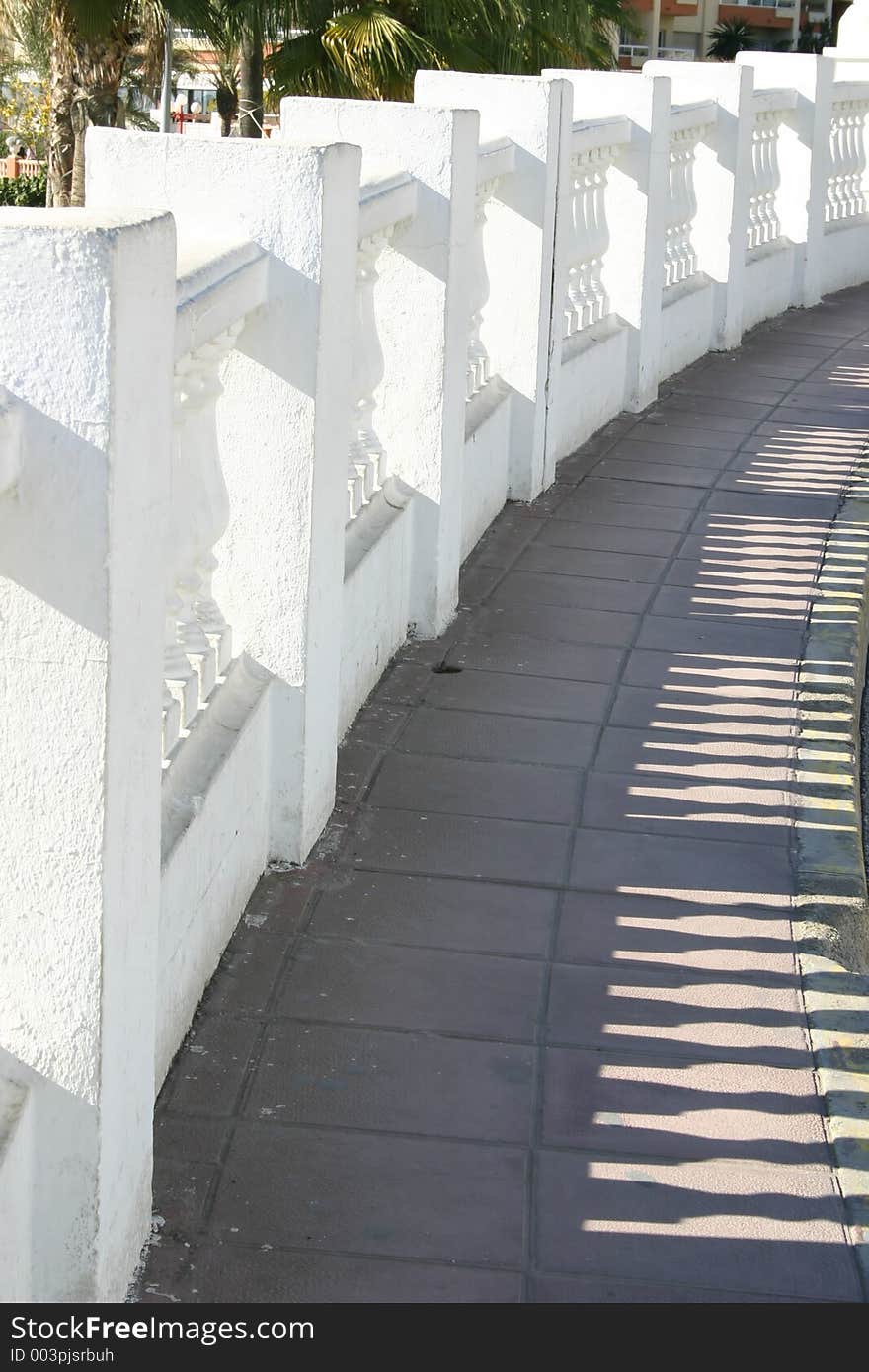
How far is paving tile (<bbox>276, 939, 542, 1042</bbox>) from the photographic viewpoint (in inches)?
154

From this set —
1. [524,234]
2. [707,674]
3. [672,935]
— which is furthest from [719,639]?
[672,935]

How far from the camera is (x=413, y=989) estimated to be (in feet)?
13.2

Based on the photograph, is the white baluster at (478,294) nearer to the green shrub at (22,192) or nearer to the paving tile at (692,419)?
the paving tile at (692,419)

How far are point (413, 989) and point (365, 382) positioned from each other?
82.6 inches

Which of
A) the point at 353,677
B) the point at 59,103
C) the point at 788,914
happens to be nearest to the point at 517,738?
the point at 353,677

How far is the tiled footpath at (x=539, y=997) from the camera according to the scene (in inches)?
128

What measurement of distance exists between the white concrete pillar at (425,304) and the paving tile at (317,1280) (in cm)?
310

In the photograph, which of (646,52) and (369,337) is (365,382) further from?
(646,52)

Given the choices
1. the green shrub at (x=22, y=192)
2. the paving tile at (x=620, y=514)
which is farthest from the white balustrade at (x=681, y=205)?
the green shrub at (x=22, y=192)

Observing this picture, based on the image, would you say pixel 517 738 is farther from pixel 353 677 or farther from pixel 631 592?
pixel 631 592

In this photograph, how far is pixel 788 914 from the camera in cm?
448

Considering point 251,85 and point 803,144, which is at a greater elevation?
point 251,85

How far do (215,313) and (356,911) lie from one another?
4.76 feet

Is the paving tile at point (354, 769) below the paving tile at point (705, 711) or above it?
below
